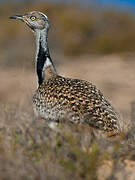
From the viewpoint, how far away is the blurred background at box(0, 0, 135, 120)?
1446 cm

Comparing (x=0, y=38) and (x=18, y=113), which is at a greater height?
(x=0, y=38)

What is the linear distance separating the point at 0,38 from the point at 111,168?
2776 centimetres

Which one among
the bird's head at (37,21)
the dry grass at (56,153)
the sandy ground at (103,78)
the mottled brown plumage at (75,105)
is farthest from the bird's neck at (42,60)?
the sandy ground at (103,78)

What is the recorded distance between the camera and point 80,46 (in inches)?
1172

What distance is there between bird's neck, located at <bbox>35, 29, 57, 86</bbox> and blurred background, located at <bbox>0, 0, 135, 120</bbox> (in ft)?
18.0

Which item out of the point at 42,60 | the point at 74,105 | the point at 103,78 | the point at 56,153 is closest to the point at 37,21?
the point at 42,60

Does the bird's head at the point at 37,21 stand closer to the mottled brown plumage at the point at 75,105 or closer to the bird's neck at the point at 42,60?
the bird's neck at the point at 42,60

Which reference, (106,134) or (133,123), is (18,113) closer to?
(106,134)

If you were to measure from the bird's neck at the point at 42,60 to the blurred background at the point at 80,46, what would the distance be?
18.0 ft

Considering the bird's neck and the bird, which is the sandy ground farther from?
the bird

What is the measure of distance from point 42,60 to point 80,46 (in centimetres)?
2375

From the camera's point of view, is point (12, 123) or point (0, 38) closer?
point (12, 123)

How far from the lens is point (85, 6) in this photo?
37844 millimetres

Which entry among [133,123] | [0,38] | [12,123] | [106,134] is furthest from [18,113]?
[0,38]
